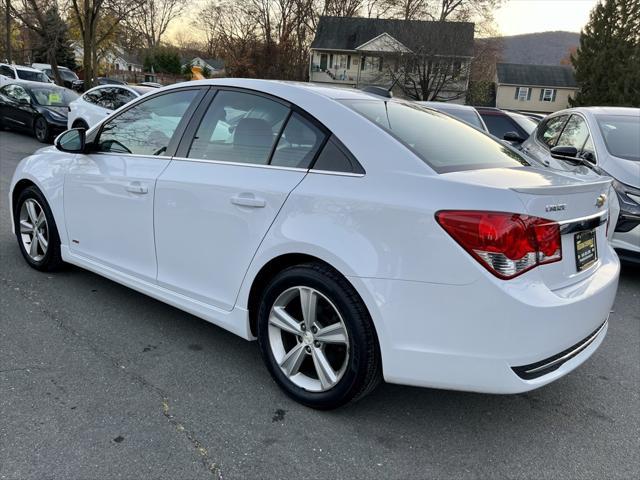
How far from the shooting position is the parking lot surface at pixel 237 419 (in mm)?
2311

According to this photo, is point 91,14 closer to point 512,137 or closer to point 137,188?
point 512,137

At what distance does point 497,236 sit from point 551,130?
5651 mm

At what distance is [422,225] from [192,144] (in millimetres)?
1676

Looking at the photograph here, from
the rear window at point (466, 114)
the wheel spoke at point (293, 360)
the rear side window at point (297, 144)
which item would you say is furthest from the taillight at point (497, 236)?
the rear window at point (466, 114)

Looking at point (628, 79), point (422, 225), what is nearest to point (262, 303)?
point (422, 225)

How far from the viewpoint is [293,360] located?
278 centimetres

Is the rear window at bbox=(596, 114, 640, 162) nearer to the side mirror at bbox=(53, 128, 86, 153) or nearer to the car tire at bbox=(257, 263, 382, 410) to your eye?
the car tire at bbox=(257, 263, 382, 410)

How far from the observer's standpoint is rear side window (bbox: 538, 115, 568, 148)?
6727 mm

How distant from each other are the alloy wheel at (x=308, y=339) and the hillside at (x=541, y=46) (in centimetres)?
10379

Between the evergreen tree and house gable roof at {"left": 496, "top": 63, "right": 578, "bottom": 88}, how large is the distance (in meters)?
17.7

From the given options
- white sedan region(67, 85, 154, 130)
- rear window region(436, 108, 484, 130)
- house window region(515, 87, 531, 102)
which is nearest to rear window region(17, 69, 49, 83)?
white sedan region(67, 85, 154, 130)

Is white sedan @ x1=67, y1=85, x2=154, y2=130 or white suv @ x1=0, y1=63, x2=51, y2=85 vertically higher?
white suv @ x1=0, y1=63, x2=51, y2=85

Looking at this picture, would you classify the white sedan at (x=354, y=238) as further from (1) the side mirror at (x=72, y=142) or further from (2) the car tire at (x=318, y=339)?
(1) the side mirror at (x=72, y=142)

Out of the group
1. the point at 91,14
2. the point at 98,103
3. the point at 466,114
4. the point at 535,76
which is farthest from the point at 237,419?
the point at 535,76
